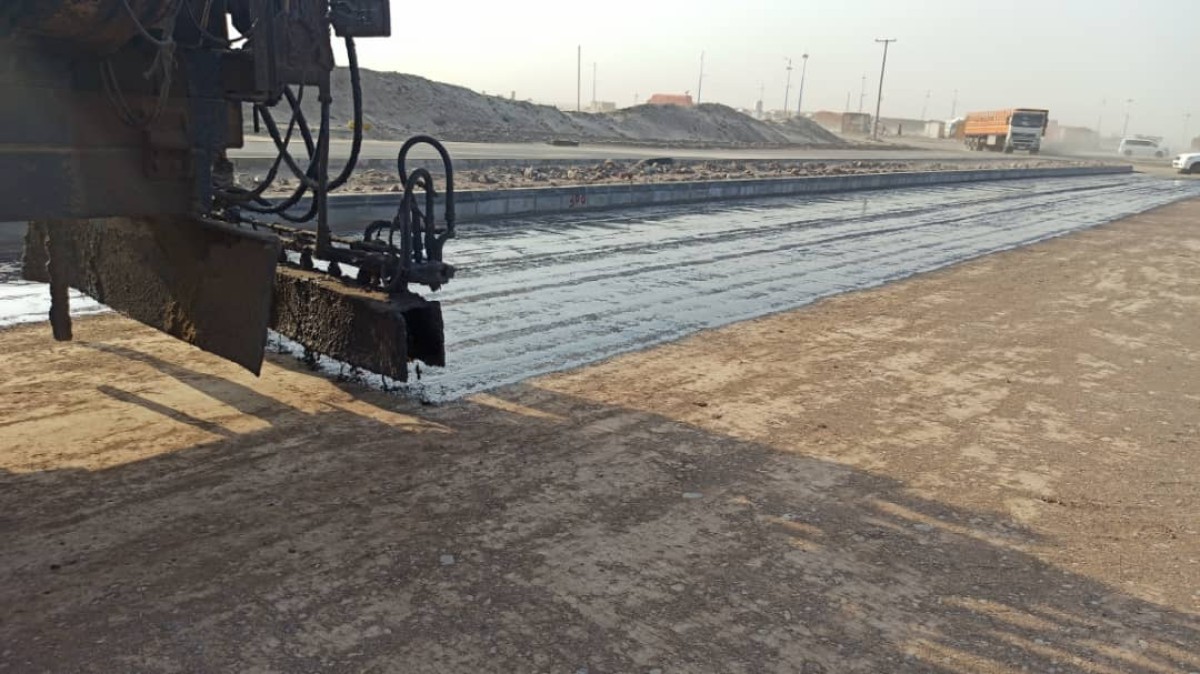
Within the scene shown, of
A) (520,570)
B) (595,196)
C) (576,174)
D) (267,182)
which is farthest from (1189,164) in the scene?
(520,570)

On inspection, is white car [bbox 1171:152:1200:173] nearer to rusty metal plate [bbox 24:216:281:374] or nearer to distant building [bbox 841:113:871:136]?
rusty metal plate [bbox 24:216:281:374]

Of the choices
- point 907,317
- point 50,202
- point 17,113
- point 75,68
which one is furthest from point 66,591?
point 907,317

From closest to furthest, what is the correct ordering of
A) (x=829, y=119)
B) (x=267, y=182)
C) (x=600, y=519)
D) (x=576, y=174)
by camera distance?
(x=600, y=519), (x=267, y=182), (x=576, y=174), (x=829, y=119)

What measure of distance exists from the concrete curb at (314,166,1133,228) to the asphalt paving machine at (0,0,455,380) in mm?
6658

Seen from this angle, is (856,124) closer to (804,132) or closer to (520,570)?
(804,132)

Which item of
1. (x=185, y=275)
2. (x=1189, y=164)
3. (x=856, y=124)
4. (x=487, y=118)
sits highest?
(x=856, y=124)

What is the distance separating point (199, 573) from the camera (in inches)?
134

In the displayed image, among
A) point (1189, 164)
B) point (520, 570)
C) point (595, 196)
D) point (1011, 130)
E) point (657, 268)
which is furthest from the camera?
point (1011, 130)

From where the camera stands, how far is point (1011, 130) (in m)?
64.6

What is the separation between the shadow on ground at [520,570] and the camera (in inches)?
120

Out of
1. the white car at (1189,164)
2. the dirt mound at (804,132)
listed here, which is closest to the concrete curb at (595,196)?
the white car at (1189,164)

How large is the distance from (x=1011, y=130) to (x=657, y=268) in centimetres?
6347

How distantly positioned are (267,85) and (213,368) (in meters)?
2.37

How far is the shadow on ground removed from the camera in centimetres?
306
